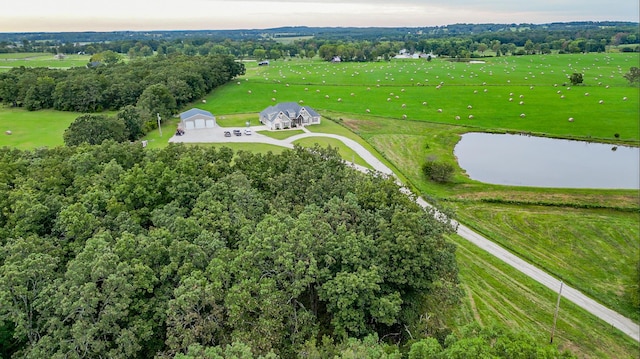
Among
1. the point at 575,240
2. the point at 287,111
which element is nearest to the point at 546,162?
the point at 575,240

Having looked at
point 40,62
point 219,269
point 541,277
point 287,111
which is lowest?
point 541,277

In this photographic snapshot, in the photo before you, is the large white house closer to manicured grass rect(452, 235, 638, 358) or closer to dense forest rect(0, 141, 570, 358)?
dense forest rect(0, 141, 570, 358)

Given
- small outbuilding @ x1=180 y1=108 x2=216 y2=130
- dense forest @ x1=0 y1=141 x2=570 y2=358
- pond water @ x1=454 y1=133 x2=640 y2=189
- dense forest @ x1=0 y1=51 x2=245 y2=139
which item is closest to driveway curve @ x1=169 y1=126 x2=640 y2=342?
dense forest @ x1=0 y1=141 x2=570 y2=358

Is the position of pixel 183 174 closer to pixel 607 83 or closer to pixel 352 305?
pixel 352 305

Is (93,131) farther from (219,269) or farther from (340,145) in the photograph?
(219,269)

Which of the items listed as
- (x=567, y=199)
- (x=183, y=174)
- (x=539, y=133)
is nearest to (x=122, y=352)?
(x=183, y=174)

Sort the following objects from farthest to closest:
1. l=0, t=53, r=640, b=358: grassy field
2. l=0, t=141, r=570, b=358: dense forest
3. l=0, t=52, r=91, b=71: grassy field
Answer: l=0, t=52, r=91, b=71: grassy field
l=0, t=53, r=640, b=358: grassy field
l=0, t=141, r=570, b=358: dense forest
